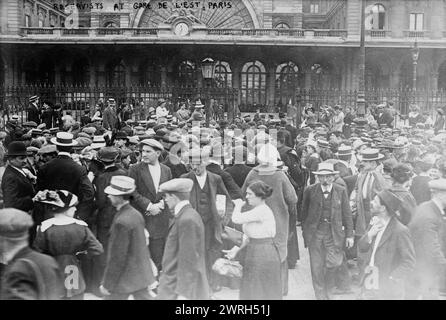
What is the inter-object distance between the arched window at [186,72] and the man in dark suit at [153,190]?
92.8 ft

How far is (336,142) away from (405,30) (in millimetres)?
27189

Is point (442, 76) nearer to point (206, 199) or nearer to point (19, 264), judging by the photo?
point (206, 199)

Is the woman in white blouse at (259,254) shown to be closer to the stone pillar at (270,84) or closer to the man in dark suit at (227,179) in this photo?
the man in dark suit at (227,179)

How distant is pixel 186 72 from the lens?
35688 millimetres

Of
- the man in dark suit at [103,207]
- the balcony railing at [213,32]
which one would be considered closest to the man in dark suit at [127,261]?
the man in dark suit at [103,207]

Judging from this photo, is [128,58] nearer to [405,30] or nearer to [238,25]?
[238,25]

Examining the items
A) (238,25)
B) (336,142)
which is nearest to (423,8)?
(238,25)

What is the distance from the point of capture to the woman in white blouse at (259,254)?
5305 millimetres

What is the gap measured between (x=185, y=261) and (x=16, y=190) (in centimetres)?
291

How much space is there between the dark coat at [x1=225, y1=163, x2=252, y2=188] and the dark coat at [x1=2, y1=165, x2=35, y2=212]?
271 centimetres

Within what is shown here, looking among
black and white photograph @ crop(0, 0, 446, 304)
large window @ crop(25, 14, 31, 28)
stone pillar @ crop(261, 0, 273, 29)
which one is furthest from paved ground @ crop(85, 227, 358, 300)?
stone pillar @ crop(261, 0, 273, 29)

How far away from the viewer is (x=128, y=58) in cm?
3447

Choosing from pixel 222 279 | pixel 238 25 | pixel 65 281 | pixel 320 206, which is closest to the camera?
pixel 65 281

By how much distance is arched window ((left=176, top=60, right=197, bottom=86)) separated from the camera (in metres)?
35.4
